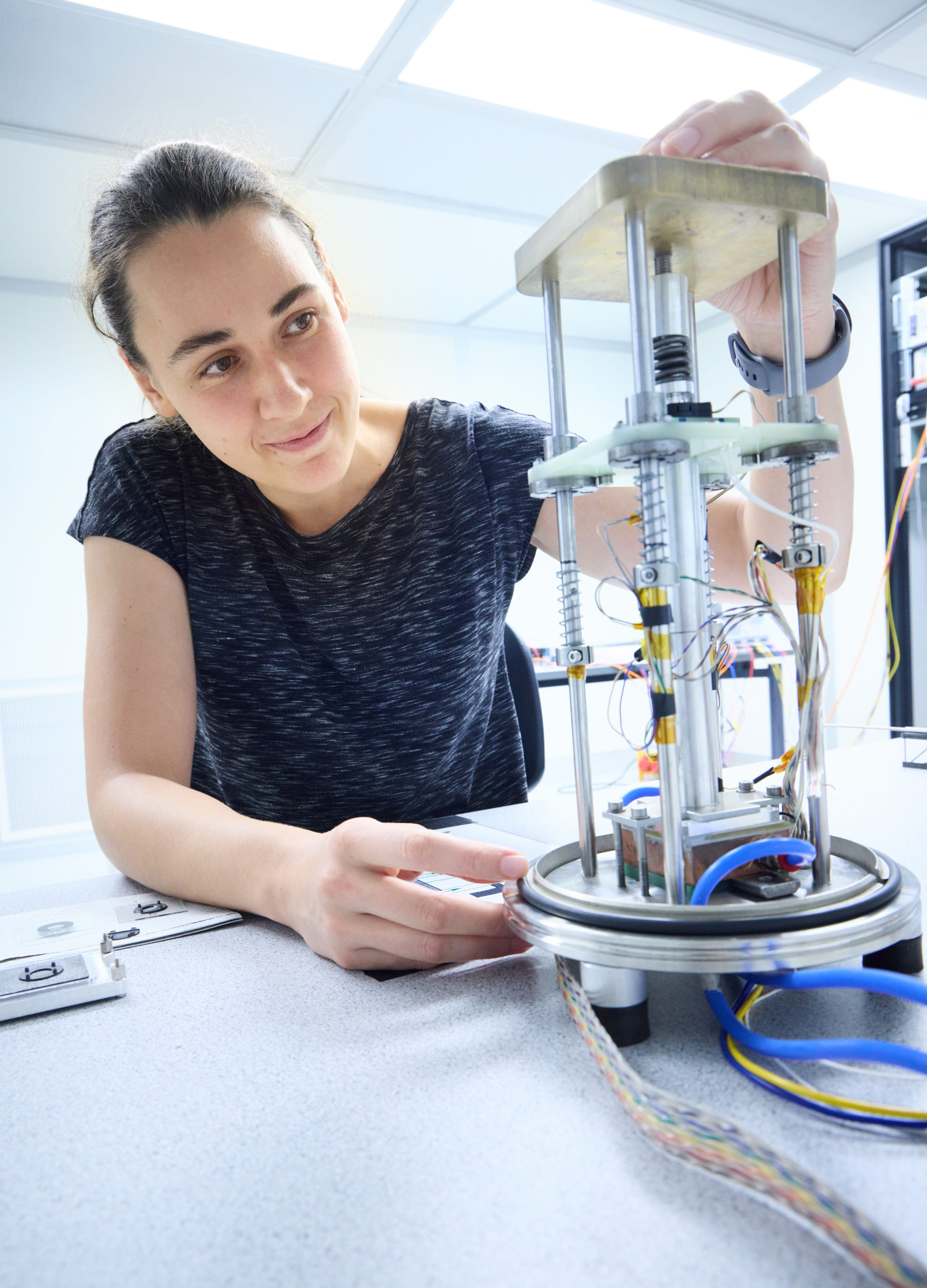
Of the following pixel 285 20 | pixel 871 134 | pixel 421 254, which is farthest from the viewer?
pixel 421 254

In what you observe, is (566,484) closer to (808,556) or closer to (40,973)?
(808,556)

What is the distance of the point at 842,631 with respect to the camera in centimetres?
365

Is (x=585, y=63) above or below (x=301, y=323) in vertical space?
above

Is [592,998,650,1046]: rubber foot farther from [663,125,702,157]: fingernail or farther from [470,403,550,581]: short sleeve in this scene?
[470,403,550,581]: short sleeve

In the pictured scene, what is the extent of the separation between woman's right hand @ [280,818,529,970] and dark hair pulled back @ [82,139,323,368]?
24.7 inches

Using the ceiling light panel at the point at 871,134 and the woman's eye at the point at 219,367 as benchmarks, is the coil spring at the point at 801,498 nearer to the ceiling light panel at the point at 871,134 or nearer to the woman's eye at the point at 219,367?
the woman's eye at the point at 219,367

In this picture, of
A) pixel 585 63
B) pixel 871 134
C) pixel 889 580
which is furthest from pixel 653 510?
pixel 889 580

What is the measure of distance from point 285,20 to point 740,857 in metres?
2.08

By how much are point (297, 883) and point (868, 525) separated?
3.38 meters

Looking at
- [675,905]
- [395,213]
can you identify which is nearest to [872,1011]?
[675,905]

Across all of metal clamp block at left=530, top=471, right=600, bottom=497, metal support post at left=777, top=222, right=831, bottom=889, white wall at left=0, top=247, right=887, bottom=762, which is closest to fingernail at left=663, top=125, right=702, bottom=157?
metal support post at left=777, top=222, right=831, bottom=889

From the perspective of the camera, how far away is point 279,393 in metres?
0.82

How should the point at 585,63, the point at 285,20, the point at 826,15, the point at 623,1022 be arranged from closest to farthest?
1. the point at 623,1022
2. the point at 285,20
3. the point at 826,15
4. the point at 585,63

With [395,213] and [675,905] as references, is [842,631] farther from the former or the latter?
[675,905]
